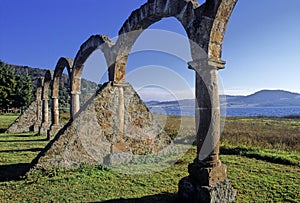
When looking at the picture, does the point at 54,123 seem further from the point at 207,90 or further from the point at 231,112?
the point at 231,112

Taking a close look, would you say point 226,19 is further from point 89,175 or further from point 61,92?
point 61,92

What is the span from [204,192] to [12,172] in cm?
518

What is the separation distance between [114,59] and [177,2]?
332 cm

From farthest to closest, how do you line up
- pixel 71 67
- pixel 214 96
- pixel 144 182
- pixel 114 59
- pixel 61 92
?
pixel 61 92 < pixel 71 67 < pixel 114 59 < pixel 144 182 < pixel 214 96

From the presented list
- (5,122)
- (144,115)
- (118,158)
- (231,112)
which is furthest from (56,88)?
(231,112)

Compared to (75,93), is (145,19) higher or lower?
higher

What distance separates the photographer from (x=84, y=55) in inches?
440

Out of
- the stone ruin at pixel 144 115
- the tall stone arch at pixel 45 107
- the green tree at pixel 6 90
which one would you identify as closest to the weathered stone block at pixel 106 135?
the stone ruin at pixel 144 115

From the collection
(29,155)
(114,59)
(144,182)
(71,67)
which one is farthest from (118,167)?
(71,67)

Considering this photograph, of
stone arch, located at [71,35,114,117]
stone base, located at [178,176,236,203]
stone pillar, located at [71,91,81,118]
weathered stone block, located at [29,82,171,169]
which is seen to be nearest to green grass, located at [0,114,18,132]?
stone pillar, located at [71,91,81,118]

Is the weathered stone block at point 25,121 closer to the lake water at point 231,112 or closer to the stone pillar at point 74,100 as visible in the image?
the stone pillar at point 74,100

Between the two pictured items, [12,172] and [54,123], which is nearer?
[12,172]

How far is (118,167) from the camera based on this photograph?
680 cm

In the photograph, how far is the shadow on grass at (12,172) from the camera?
5890 mm
